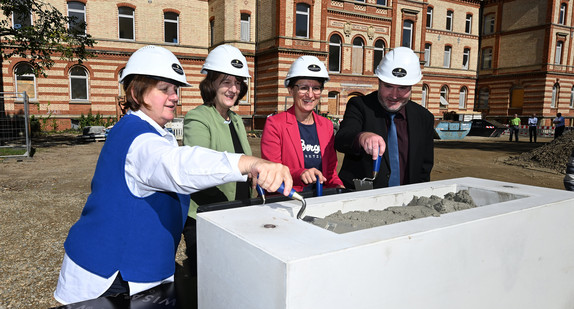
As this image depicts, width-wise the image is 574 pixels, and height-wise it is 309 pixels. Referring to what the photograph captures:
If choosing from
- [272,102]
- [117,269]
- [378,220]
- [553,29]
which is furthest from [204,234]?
[553,29]

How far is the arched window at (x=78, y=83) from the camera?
63.5ft

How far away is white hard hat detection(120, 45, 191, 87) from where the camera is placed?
1.64 meters

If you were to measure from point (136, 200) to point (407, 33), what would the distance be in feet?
83.8

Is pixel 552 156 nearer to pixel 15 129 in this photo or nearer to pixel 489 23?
pixel 15 129

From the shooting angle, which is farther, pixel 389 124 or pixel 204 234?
pixel 389 124

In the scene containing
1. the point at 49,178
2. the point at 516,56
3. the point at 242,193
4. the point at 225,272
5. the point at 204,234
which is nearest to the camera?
the point at 225,272

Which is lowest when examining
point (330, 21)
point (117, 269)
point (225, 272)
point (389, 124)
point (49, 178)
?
point (49, 178)

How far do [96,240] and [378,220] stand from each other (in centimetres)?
111

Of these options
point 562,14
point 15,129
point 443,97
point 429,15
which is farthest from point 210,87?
point 562,14

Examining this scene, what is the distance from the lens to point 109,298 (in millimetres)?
1504

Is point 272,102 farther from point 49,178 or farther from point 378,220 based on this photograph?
point 378,220

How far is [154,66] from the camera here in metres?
1.64

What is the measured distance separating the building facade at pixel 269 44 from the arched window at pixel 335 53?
0.19 feet

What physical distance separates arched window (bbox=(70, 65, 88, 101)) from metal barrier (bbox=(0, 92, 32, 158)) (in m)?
2.43
